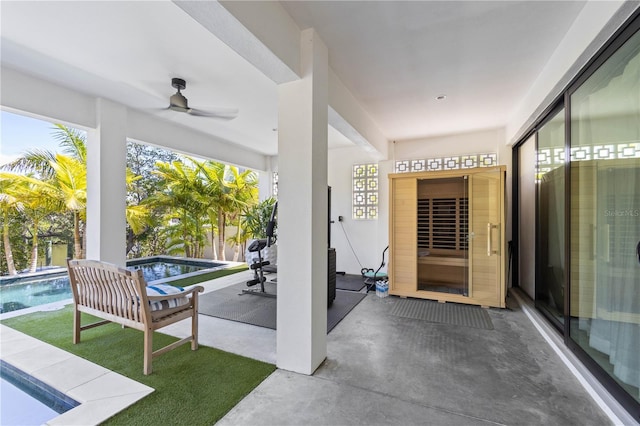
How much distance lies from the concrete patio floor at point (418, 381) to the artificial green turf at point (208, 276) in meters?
2.28

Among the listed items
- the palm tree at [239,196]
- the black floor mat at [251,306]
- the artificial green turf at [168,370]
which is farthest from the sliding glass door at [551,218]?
the palm tree at [239,196]

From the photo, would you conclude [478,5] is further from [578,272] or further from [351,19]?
[578,272]

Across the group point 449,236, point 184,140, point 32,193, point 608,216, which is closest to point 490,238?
point 449,236

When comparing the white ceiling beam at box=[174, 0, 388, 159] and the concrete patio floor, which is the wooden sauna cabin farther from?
the white ceiling beam at box=[174, 0, 388, 159]

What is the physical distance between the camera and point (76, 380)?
87.4 inches

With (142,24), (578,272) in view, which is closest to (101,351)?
(142,24)

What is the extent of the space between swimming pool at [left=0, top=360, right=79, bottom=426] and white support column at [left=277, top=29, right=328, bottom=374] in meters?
1.60

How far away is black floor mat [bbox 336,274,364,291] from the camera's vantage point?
5302 mm

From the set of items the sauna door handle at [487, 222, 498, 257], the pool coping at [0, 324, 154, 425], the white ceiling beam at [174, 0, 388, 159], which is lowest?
the pool coping at [0, 324, 154, 425]

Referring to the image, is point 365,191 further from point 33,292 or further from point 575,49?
point 33,292

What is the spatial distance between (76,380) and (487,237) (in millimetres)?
4934

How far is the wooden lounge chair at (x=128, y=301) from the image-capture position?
235 cm

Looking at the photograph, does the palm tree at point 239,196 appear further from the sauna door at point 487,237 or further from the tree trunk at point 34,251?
the sauna door at point 487,237

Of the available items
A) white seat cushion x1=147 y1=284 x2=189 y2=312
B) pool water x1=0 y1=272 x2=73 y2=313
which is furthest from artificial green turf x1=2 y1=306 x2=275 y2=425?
pool water x1=0 y1=272 x2=73 y2=313
